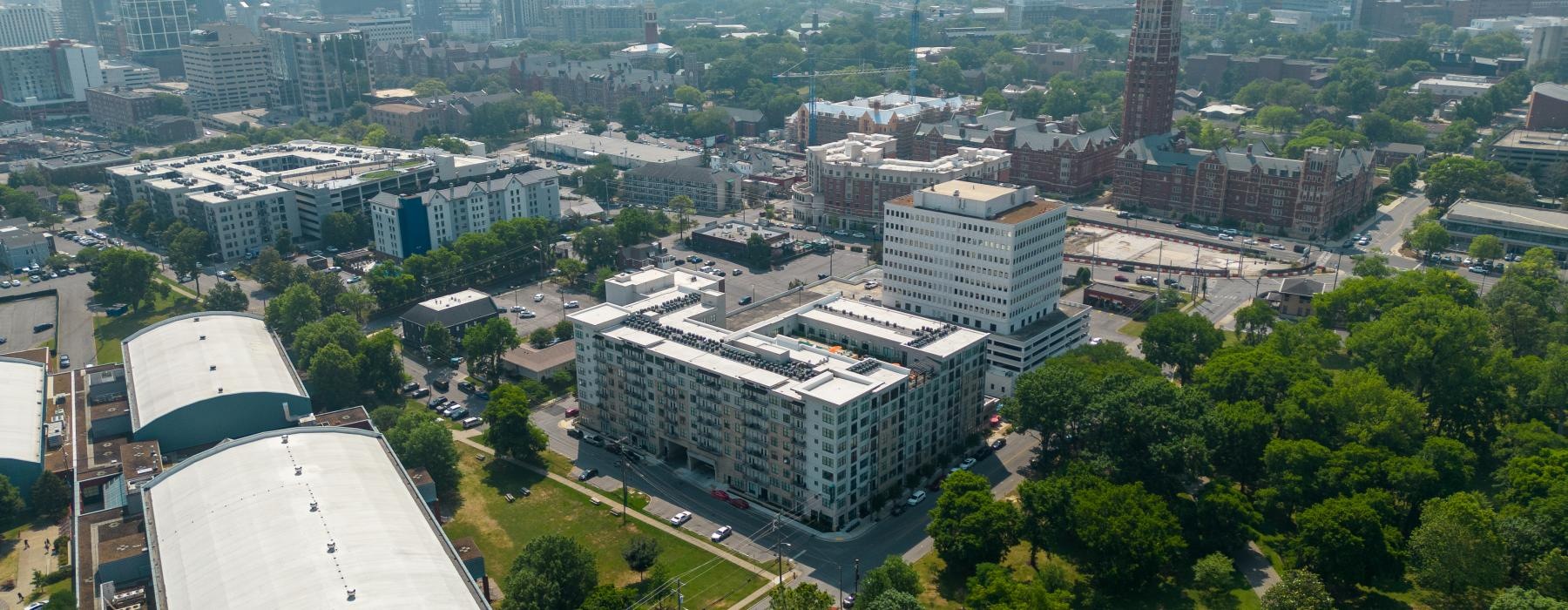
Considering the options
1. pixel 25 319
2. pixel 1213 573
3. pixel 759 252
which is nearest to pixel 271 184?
pixel 25 319

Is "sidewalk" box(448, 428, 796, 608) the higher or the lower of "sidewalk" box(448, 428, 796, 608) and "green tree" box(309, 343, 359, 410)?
the lower

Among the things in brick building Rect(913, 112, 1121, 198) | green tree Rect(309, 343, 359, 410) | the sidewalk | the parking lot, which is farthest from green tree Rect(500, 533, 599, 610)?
brick building Rect(913, 112, 1121, 198)

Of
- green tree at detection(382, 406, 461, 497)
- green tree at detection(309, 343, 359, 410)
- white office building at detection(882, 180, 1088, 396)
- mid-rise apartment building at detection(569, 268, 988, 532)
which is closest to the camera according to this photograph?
mid-rise apartment building at detection(569, 268, 988, 532)

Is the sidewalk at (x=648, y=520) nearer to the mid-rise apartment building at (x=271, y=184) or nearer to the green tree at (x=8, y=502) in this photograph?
the green tree at (x=8, y=502)

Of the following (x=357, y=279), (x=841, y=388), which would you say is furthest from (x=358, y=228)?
(x=841, y=388)

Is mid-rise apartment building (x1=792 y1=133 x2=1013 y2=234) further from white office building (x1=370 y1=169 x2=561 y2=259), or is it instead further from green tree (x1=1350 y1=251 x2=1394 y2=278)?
green tree (x1=1350 y1=251 x2=1394 y2=278)

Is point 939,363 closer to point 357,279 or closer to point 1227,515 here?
point 1227,515
